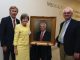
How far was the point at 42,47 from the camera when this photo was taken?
157 inches

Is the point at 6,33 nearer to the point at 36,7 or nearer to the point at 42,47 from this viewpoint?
the point at 42,47

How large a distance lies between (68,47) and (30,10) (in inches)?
56.8

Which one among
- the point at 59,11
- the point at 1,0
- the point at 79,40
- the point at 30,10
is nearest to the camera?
the point at 79,40

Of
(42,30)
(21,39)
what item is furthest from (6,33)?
(42,30)

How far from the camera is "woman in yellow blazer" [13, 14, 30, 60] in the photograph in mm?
3691

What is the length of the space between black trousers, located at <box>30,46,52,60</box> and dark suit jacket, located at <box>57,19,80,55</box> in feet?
1.44

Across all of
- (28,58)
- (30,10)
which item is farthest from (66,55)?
(30,10)

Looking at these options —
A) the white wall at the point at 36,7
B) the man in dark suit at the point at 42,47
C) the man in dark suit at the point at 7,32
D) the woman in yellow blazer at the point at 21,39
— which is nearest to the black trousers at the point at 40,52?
the man in dark suit at the point at 42,47

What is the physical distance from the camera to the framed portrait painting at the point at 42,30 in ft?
12.9

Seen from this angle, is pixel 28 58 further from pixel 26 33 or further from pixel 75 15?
pixel 75 15

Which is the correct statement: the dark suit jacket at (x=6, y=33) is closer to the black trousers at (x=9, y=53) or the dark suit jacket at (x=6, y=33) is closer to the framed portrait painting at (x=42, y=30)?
the black trousers at (x=9, y=53)

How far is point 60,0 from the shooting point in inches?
228

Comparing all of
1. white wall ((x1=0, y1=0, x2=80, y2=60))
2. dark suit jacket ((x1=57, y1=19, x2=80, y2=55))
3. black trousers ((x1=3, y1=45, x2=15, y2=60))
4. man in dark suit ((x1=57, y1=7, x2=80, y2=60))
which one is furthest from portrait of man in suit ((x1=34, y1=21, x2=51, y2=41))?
white wall ((x1=0, y1=0, x2=80, y2=60))

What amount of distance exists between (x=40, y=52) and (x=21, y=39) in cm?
54
